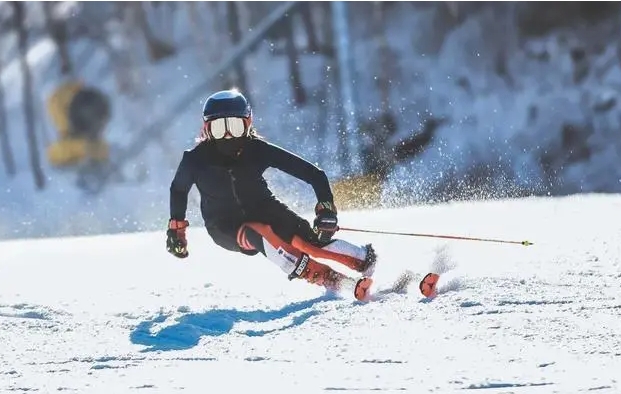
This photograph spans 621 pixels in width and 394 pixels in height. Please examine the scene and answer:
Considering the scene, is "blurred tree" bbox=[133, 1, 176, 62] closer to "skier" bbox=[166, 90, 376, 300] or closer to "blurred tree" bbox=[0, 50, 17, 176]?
"blurred tree" bbox=[0, 50, 17, 176]

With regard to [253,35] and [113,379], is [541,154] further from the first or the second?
[113,379]

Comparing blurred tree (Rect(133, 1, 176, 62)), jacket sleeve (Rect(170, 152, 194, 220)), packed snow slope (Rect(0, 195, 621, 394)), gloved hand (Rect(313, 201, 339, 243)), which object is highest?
blurred tree (Rect(133, 1, 176, 62))

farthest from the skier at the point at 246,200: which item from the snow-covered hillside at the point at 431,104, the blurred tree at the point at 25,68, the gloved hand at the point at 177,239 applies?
the blurred tree at the point at 25,68

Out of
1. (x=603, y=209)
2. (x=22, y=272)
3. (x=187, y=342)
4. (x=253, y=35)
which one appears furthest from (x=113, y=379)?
(x=253, y=35)

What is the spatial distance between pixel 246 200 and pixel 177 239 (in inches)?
16.6

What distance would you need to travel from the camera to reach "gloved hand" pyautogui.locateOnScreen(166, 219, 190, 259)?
16.8ft

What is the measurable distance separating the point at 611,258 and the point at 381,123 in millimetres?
12000

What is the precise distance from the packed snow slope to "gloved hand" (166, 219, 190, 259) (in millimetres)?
236

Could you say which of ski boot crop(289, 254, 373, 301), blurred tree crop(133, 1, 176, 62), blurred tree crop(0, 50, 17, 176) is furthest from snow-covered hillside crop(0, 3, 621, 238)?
ski boot crop(289, 254, 373, 301)

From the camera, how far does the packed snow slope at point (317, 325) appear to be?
324cm

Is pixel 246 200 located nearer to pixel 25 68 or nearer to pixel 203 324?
pixel 203 324

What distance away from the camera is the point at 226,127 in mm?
5031

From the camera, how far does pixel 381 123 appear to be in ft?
57.3

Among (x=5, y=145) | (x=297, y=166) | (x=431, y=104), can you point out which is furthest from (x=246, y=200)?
(x=5, y=145)
